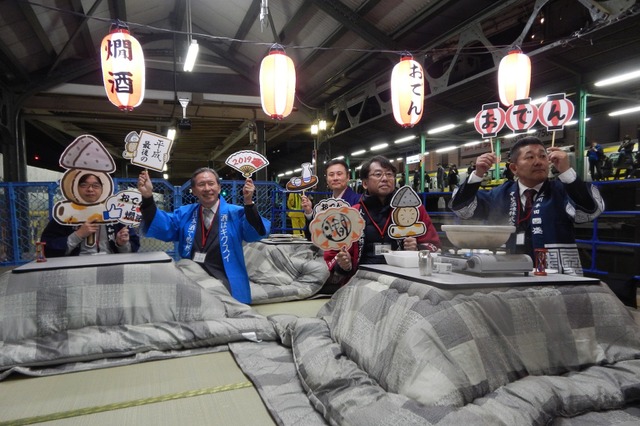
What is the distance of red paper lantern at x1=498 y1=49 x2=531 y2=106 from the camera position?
18.2 ft

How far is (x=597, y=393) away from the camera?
135cm

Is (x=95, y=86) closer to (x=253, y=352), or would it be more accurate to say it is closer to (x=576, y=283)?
(x=253, y=352)

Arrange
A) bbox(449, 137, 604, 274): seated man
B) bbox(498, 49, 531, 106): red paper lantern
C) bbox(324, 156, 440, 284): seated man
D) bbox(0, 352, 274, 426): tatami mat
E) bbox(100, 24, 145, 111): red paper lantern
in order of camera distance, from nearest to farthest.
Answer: bbox(0, 352, 274, 426): tatami mat < bbox(449, 137, 604, 274): seated man < bbox(324, 156, 440, 284): seated man < bbox(498, 49, 531, 106): red paper lantern < bbox(100, 24, 145, 111): red paper lantern

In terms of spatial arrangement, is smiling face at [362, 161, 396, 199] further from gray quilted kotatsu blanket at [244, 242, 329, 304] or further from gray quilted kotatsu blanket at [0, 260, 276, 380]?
gray quilted kotatsu blanket at [244, 242, 329, 304]

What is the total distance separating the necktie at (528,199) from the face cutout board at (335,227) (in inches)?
40.6

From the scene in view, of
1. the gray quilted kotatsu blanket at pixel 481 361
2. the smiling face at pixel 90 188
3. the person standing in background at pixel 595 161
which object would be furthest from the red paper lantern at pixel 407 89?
the gray quilted kotatsu blanket at pixel 481 361

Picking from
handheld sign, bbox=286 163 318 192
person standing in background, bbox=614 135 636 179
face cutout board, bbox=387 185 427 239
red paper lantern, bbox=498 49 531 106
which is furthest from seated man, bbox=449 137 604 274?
person standing in background, bbox=614 135 636 179

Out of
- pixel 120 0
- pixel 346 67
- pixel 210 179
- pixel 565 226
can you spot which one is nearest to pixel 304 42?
pixel 346 67

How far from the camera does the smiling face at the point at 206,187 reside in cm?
306

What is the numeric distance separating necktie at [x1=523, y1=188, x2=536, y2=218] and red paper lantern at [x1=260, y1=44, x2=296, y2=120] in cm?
510

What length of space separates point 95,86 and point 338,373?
394 inches

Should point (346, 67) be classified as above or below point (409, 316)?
above

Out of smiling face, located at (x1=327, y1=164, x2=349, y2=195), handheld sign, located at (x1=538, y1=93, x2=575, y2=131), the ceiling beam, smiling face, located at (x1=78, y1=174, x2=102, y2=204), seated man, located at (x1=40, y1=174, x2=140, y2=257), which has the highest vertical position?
the ceiling beam

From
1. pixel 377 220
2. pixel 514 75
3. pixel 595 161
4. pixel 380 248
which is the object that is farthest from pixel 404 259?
pixel 595 161
